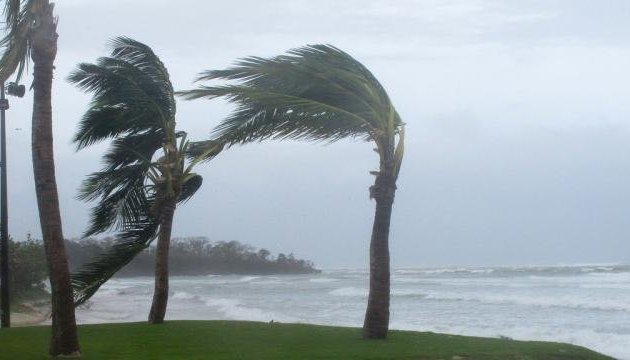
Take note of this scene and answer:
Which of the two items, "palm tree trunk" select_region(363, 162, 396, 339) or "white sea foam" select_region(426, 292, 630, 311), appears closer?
"palm tree trunk" select_region(363, 162, 396, 339)

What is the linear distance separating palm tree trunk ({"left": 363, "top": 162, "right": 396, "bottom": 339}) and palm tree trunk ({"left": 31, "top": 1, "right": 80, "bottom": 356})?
4288 millimetres

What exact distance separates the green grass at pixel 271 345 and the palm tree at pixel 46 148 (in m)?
0.64

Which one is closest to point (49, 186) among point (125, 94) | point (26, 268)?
point (125, 94)

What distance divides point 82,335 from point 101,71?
4695mm

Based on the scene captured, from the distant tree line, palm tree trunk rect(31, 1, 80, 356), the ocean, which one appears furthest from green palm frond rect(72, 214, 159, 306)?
the distant tree line

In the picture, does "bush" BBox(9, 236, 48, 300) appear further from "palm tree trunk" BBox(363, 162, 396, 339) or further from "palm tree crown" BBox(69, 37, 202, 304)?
"palm tree trunk" BBox(363, 162, 396, 339)

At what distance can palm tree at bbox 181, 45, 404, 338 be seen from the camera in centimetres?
1305

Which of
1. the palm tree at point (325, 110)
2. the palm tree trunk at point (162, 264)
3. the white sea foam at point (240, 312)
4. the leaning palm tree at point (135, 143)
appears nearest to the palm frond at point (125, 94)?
the leaning palm tree at point (135, 143)

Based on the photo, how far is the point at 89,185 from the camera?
1722 cm

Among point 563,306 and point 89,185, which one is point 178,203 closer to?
point 89,185

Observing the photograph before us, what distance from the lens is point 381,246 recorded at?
13500mm

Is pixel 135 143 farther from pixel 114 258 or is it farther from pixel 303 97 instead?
pixel 303 97

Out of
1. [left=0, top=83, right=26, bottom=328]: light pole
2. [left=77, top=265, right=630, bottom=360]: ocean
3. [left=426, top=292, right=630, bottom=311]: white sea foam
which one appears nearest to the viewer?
[left=0, top=83, right=26, bottom=328]: light pole

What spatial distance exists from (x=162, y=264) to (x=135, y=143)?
230cm
